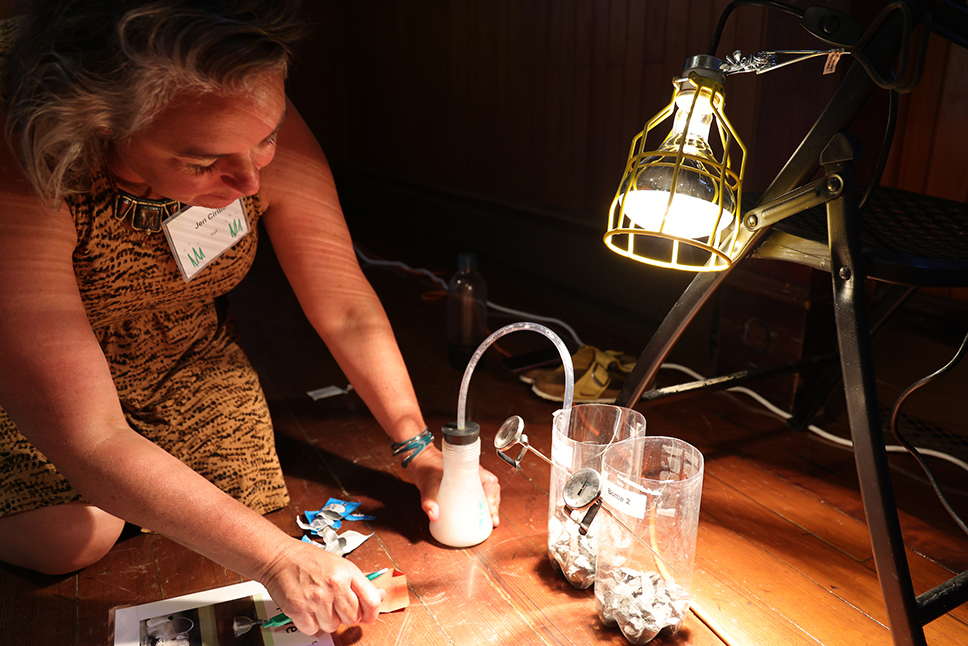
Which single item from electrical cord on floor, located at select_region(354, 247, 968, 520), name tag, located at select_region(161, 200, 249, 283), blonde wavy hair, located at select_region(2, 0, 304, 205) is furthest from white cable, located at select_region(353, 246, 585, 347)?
blonde wavy hair, located at select_region(2, 0, 304, 205)

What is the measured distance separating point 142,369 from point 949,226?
131 centimetres

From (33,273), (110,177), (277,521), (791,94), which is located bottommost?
(277,521)

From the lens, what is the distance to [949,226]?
98cm

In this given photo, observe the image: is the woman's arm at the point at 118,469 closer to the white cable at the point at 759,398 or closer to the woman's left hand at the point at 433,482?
the woman's left hand at the point at 433,482

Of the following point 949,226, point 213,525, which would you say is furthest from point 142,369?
point 949,226

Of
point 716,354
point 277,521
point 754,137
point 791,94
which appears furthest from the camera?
point 716,354

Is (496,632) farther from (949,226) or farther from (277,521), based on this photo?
(949,226)

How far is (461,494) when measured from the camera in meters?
1.08

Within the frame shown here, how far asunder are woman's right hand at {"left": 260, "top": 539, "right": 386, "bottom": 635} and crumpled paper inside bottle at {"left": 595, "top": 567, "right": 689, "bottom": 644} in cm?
31

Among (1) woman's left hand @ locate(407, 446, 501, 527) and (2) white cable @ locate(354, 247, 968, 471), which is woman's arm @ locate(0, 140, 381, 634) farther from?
(2) white cable @ locate(354, 247, 968, 471)

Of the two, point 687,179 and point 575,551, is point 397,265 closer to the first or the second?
point 575,551

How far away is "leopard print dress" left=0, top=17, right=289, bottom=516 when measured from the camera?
1.08m

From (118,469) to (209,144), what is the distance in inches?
16.0

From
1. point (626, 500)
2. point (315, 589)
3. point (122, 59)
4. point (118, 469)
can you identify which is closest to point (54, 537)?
point (118, 469)
